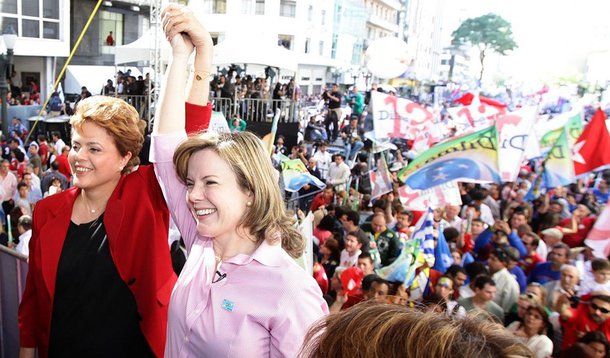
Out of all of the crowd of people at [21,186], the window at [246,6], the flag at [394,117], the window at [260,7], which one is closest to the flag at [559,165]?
the flag at [394,117]

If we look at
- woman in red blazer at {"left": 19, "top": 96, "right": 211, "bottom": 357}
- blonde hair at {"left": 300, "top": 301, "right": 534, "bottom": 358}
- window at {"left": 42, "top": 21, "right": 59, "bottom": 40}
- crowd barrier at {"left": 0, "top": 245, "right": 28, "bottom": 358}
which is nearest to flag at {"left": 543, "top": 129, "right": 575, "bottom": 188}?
crowd barrier at {"left": 0, "top": 245, "right": 28, "bottom": 358}

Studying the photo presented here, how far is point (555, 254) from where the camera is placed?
4.89 metres

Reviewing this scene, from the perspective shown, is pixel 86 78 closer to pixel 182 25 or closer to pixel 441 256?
pixel 441 256

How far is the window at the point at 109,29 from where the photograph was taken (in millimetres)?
19984

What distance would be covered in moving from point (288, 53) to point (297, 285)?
12.9 m

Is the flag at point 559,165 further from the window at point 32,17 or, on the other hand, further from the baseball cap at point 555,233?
the window at point 32,17

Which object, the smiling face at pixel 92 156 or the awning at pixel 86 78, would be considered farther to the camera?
the awning at pixel 86 78

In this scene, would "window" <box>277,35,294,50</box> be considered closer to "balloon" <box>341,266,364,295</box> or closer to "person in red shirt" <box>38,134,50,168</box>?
"person in red shirt" <box>38,134,50,168</box>

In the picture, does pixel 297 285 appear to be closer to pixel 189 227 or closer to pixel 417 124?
pixel 189 227

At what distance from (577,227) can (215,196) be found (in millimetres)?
6132

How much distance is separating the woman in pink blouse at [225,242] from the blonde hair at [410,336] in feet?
1.39

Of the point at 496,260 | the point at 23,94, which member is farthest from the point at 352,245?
the point at 23,94

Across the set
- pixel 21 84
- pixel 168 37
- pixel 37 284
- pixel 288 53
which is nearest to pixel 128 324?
pixel 37 284

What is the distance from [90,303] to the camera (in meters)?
1.61
